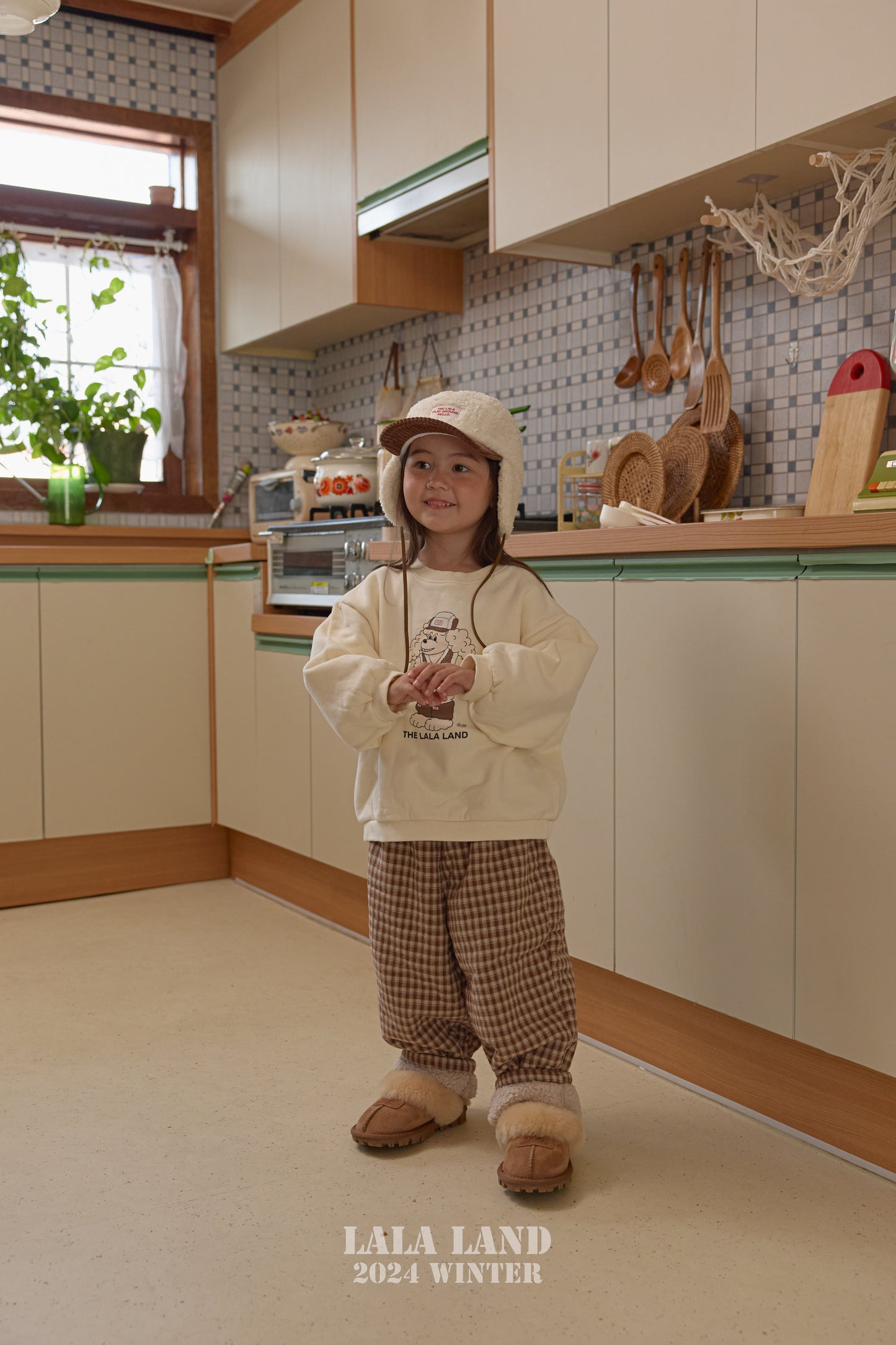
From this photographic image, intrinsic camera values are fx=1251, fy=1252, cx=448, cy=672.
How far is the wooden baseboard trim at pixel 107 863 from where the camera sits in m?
3.22

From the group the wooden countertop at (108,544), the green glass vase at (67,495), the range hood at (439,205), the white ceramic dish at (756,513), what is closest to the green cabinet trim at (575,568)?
the white ceramic dish at (756,513)

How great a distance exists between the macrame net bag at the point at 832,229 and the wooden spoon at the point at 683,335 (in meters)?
0.17

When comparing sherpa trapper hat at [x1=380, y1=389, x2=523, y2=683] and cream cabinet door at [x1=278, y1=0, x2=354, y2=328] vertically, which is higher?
cream cabinet door at [x1=278, y1=0, x2=354, y2=328]

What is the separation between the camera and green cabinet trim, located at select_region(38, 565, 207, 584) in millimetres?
3223

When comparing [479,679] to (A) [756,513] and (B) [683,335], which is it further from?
(B) [683,335]

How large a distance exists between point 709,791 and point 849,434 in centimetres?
69

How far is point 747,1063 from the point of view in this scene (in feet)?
6.24

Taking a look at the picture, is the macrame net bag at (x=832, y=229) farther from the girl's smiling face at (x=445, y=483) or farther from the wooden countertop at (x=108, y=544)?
the wooden countertop at (x=108, y=544)

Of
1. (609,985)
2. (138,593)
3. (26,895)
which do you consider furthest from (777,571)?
(26,895)

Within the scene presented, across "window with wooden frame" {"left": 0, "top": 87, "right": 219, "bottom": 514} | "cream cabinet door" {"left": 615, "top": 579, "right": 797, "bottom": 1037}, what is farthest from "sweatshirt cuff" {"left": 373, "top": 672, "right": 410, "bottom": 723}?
"window with wooden frame" {"left": 0, "top": 87, "right": 219, "bottom": 514}

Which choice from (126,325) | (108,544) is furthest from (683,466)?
(126,325)

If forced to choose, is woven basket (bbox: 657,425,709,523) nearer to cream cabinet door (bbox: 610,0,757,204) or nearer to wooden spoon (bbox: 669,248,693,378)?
wooden spoon (bbox: 669,248,693,378)

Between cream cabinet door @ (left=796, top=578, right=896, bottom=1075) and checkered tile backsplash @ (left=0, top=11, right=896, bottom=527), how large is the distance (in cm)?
70

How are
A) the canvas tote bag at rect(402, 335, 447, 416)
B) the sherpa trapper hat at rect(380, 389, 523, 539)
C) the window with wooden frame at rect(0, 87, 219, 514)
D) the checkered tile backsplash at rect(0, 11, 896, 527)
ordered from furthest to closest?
the window with wooden frame at rect(0, 87, 219, 514), the canvas tote bag at rect(402, 335, 447, 416), the checkered tile backsplash at rect(0, 11, 896, 527), the sherpa trapper hat at rect(380, 389, 523, 539)
